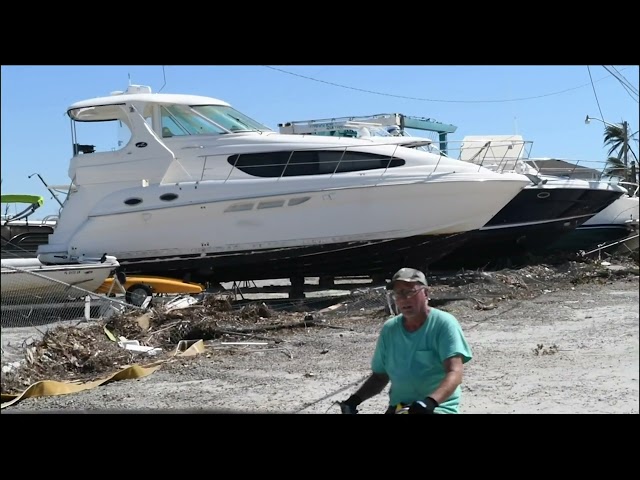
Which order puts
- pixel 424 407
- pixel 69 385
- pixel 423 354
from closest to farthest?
pixel 424 407 < pixel 423 354 < pixel 69 385

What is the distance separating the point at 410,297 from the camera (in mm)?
3342

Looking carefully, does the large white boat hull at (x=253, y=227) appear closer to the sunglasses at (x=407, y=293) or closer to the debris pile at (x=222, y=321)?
the debris pile at (x=222, y=321)

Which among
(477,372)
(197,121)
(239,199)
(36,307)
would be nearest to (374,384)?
(477,372)

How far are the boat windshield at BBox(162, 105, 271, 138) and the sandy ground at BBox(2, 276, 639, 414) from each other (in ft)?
18.4

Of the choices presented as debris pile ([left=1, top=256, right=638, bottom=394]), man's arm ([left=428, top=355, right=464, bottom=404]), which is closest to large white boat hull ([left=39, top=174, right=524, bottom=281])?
debris pile ([left=1, top=256, right=638, bottom=394])

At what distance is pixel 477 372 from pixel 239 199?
7035 mm

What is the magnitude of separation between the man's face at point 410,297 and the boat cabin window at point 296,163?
9.22 metres

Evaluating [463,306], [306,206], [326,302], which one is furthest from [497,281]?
[306,206]

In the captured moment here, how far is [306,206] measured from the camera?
12.4m

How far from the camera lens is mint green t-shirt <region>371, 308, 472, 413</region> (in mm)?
3299

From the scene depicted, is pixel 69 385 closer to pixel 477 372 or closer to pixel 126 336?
pixel 126 336

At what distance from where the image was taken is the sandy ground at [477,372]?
5.00 meters

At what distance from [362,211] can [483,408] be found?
773 cm

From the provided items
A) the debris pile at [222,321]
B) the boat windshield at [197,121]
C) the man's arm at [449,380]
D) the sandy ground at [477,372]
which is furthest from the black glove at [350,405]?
the boat windshield at [197,121]
